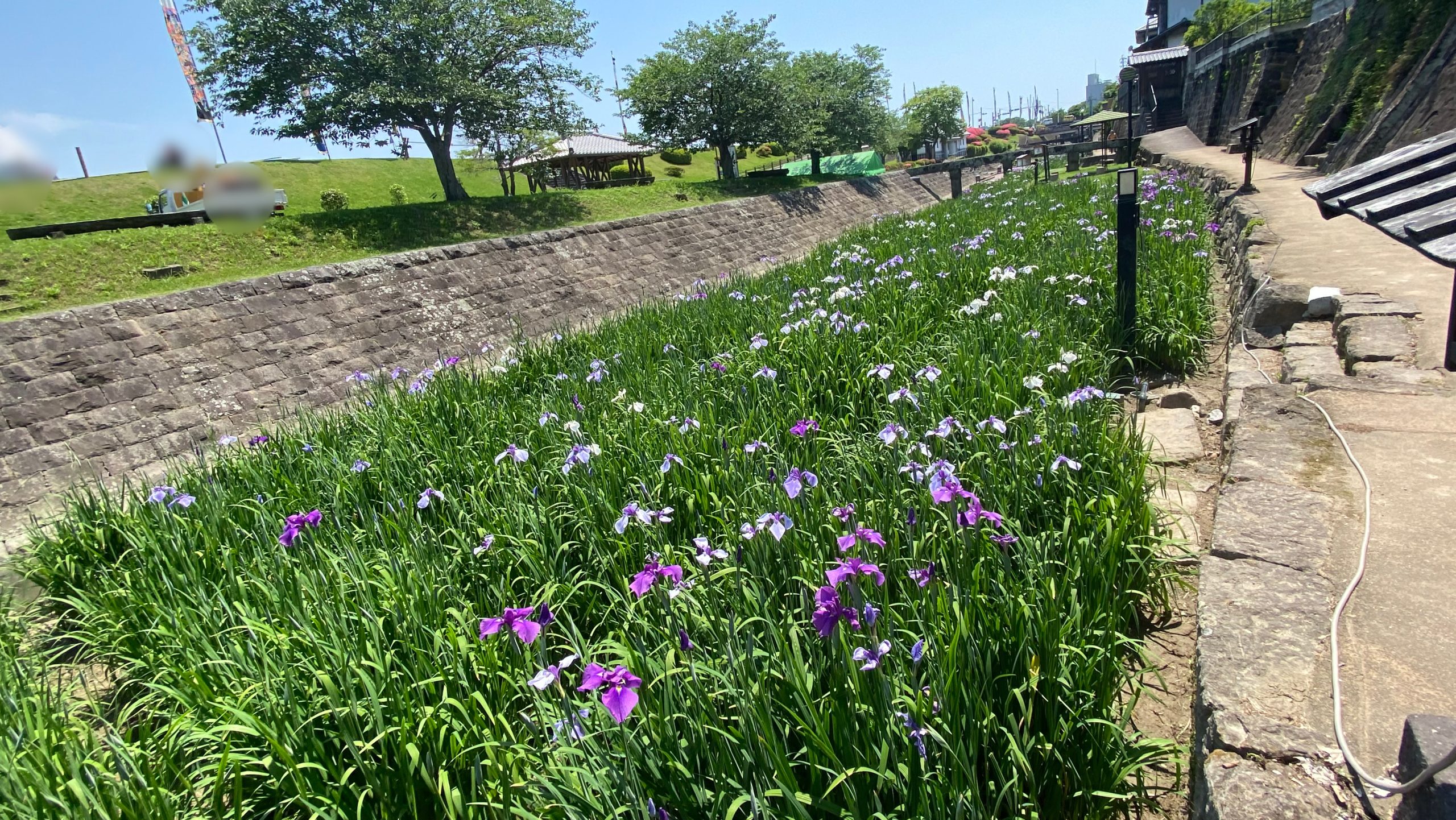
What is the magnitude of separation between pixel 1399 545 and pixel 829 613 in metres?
1.80

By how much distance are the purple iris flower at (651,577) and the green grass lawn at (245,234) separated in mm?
7380

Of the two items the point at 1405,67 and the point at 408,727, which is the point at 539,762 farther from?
the point at 1405,67

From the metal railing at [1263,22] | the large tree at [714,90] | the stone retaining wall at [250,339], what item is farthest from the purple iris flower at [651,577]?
the metal railing at [1263,22]

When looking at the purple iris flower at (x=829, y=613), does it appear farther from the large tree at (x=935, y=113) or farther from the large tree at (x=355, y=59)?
the large tree at (x=935, y=113)

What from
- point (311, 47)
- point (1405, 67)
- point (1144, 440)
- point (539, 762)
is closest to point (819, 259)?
point (1144, 440)

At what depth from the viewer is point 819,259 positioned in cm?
855

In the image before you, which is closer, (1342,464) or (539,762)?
(539,762)

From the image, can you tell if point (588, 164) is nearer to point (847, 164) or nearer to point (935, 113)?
point (847, 164)

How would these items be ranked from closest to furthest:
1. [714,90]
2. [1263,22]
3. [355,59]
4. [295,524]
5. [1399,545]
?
1. [1399,545]
2. [295,524]
3. [355,59]
4. [714,90]
5. [1263,22]

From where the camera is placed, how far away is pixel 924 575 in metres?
1.87

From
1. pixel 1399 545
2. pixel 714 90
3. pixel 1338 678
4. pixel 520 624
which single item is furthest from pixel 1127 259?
pixel 714 90

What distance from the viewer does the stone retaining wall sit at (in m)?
5.23

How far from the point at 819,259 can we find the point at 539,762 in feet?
24.7

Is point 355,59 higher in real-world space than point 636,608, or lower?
higher
